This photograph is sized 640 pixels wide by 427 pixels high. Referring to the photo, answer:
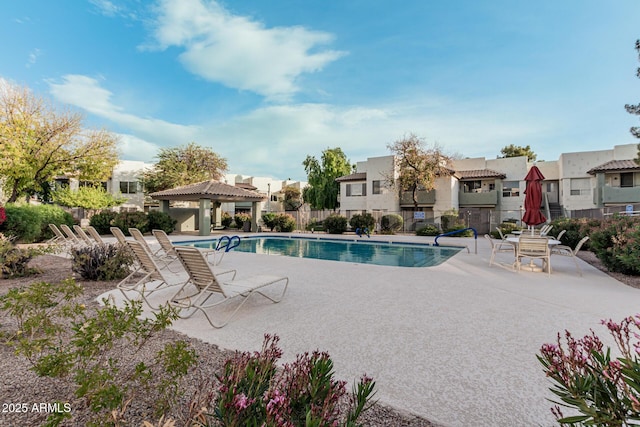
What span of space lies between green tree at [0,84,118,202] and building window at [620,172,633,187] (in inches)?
1451

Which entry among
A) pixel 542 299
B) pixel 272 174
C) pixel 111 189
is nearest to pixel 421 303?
pixel 542 299

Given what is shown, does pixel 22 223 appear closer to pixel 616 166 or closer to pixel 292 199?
pixel 292 199

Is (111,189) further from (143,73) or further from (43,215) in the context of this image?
(143,73)

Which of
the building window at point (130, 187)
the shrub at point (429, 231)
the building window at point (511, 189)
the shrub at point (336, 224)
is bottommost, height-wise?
the shrub at point (429, 231)

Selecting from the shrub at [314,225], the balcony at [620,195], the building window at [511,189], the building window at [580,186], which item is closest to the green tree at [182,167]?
the shrub at [314,225]

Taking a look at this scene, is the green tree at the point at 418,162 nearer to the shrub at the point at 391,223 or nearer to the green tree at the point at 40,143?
the shrub at the point at 391,223

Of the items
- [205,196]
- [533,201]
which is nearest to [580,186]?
[533,201]

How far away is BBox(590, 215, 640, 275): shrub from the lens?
6824mm

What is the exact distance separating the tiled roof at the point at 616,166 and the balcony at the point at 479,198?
6.77m

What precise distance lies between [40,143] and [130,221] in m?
6.07

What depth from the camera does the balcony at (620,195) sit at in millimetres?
22141

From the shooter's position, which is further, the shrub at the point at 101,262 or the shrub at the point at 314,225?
the shrub at the point at 314,225

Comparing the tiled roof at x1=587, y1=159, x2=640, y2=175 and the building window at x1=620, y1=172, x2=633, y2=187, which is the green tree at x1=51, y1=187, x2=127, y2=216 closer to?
the tiled roof at x1=587, y1=159, x2=640, y2=175

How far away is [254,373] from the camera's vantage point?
1.65m
